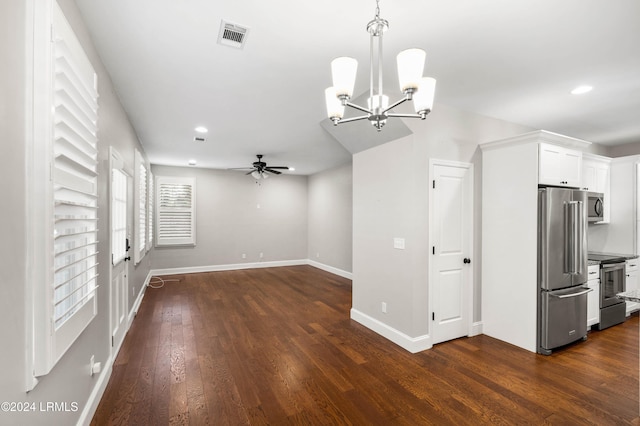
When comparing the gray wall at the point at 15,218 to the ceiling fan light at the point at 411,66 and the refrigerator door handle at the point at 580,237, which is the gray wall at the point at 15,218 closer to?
the ceiling fan light at the point at 411,66

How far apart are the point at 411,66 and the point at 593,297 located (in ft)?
14.1

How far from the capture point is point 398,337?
11.1 ft

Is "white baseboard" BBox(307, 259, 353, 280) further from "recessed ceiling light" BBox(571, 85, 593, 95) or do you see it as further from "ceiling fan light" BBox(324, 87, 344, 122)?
"ceiling fan light" BBox(324, 87, 344, 122)

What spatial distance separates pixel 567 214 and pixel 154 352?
4.90 metres

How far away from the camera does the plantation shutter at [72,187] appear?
1.42m

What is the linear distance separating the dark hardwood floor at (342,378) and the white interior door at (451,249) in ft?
0.88

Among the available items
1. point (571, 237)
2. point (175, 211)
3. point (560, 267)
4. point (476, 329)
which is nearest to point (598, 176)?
point (571, 237)

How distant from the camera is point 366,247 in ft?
13.2

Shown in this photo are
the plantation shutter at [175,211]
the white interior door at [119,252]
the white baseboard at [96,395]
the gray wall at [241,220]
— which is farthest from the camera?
the gray wall at [241,220]

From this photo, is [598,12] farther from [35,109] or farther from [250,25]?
[35,109]

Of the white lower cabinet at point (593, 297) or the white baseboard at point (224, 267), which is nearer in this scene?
the white lower cabinet at point (593, 297)

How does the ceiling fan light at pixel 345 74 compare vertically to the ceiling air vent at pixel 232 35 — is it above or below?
below

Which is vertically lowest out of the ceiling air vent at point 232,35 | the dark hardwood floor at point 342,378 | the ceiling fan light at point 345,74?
the dark hardwood floor at point 342,378

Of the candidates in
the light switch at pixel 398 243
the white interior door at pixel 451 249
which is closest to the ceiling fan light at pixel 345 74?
the white interior door at pixel 451 249
